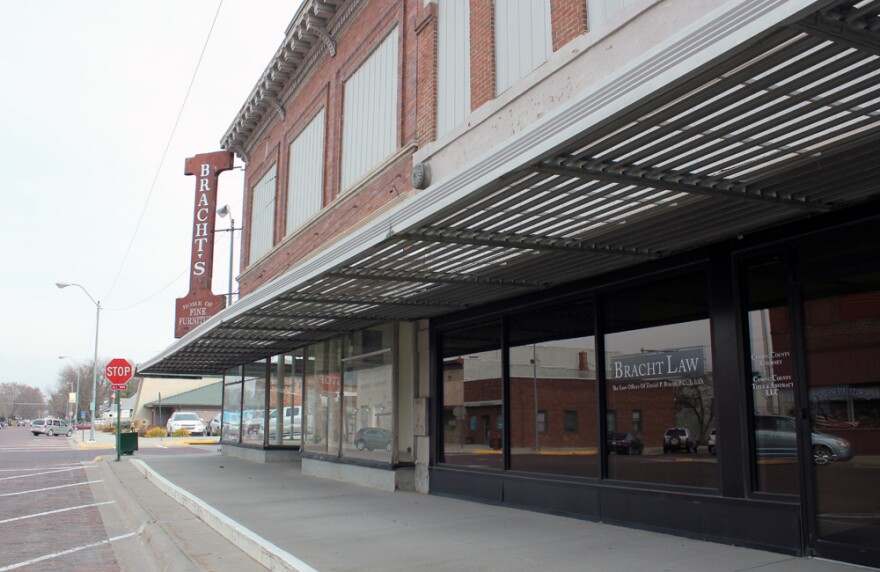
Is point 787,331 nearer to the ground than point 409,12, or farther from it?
nearer to the ground

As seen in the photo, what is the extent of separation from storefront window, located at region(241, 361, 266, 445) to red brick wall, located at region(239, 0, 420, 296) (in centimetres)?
274

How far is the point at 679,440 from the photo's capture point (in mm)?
8578

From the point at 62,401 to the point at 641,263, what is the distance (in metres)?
165

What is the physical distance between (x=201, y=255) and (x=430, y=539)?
19.8 meters

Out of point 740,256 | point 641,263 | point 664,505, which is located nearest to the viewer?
point 740,256

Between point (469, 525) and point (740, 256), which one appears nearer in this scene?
point (740, 256)

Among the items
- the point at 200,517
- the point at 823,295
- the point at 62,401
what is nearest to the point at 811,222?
the point at 823,295

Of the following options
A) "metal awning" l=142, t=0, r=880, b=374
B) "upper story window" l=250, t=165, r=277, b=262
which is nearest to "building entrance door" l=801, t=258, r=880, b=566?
"metal awning" l=142, t=0, r=880, b=374

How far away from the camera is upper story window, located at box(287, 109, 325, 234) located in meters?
18.3

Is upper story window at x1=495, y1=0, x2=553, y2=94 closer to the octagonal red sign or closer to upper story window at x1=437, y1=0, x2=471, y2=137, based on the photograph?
upper story window at x1=437, y1=0, x2=471, y2=137

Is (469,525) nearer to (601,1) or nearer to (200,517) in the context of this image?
(200,517)

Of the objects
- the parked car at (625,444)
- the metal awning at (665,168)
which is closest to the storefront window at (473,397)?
the metal awning at (665,168)

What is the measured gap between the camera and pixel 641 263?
920 centimetres

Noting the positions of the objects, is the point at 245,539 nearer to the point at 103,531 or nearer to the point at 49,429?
the point at 103,531
